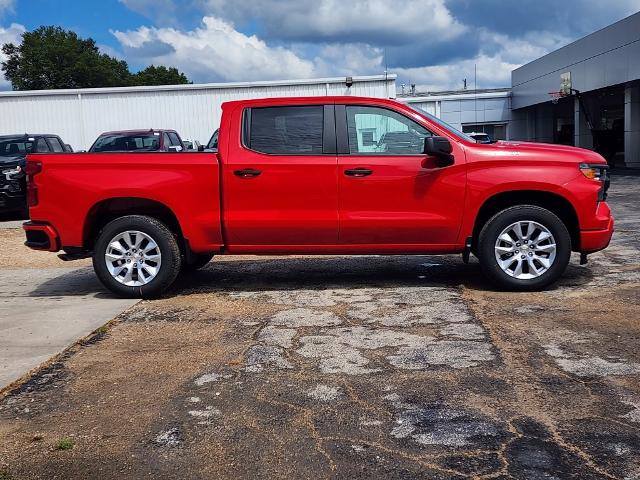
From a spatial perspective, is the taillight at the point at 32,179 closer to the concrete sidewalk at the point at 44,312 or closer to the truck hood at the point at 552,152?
the concrete sidewalk at the point at 44,312

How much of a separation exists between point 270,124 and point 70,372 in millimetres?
3256

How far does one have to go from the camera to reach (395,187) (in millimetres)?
6656

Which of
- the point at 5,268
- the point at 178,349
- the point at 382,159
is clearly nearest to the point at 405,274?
the point at 382,159

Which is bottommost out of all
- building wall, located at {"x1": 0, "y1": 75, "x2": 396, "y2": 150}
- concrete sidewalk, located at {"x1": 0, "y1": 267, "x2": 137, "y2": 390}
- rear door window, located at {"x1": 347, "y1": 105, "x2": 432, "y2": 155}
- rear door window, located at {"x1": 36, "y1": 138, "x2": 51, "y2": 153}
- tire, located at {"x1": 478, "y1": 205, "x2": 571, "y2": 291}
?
concrete sidewalk, located at {"x1": 0, "y1": 267, "x2": 137, "y2": 390}

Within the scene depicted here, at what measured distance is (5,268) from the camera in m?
9.40

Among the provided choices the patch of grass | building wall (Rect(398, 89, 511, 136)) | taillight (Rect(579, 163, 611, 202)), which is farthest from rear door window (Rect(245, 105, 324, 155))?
building wall (Rect(398, 89, 511, 136))

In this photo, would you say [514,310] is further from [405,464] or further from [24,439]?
[24,439]

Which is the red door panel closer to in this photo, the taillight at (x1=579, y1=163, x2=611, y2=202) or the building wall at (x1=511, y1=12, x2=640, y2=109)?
the taillight at (x1=579, y1=163, x2=611, y2=202)

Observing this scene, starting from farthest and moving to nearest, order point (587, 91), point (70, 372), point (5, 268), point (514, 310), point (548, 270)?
point (587, 91) < point (5, 268) < point (548, 270) < point (514, 310) < point (70, 372)

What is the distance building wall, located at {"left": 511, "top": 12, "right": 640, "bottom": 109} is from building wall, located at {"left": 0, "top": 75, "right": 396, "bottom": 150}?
1028 centimetres

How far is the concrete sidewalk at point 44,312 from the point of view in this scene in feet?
16.9

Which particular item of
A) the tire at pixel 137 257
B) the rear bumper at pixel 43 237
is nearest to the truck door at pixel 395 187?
the tire at pixel 137 257

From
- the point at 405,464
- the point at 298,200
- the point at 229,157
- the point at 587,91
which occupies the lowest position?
the point at 405,464

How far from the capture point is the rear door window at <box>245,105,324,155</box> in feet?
22.4
